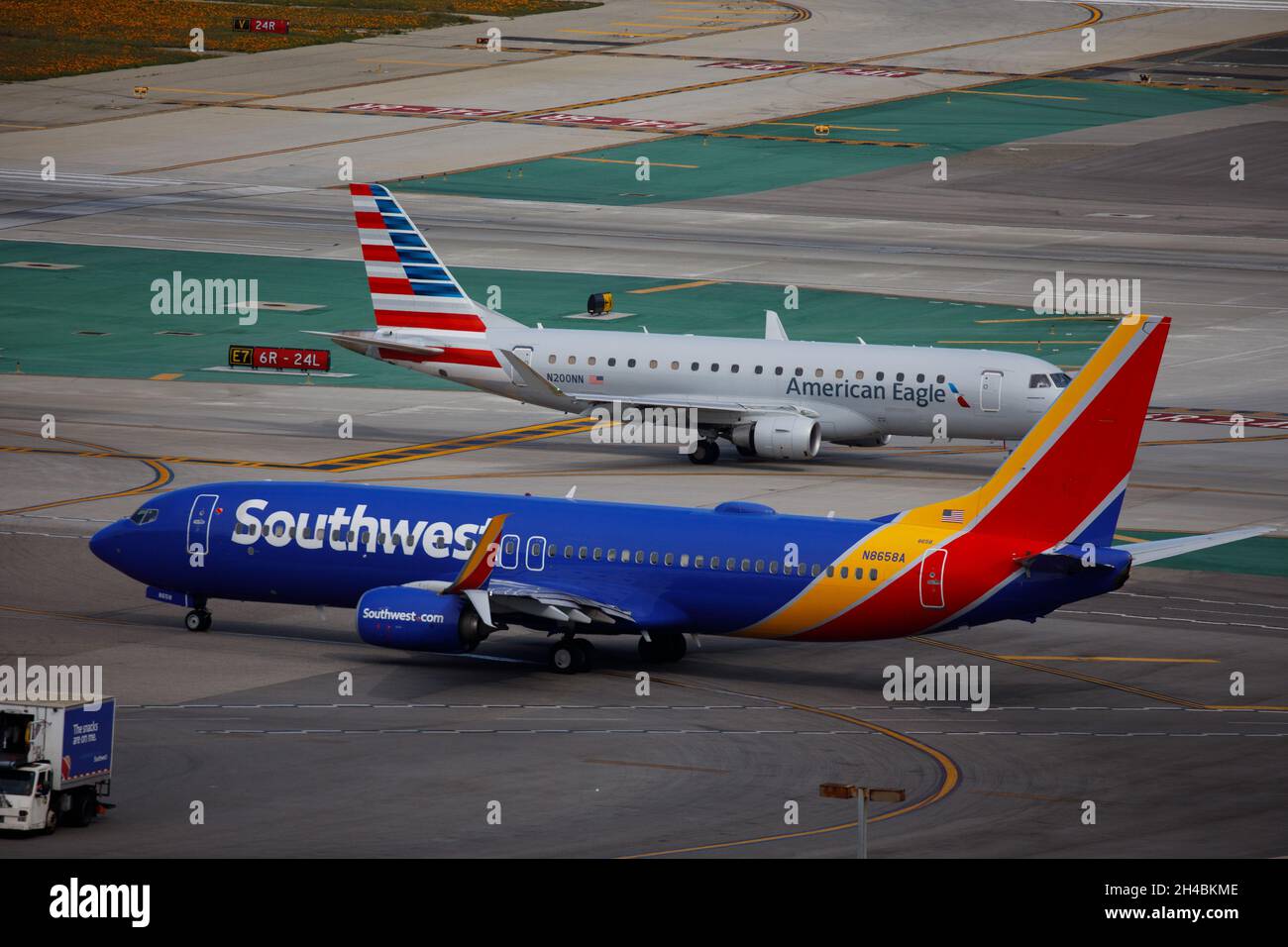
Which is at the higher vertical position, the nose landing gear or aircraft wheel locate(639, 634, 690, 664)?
the nose landing gear

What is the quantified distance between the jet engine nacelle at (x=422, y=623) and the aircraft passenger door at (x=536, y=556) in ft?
8.32

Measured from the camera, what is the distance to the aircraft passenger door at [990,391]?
3150 inches

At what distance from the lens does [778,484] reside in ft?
261

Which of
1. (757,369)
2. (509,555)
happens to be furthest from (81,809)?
(757,369)

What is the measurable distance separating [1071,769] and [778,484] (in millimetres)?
32938

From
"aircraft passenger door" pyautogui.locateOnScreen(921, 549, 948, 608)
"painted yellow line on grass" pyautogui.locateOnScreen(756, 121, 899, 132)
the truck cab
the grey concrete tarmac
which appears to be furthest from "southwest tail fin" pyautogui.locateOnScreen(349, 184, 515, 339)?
"painted yellow line on grass" pyautogui.locateOnScreen(756, 121, 899, 132)

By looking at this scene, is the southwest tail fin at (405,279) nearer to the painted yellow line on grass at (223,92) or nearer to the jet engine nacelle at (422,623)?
the jet engine nacelle at (422,623)

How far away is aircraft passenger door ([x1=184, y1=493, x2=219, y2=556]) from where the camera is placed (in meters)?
58.7

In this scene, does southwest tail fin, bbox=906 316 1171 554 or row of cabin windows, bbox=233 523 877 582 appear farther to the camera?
row of cabin windows, bbox=233 523 877 582

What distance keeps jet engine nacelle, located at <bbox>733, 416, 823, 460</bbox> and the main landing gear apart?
2676 cm

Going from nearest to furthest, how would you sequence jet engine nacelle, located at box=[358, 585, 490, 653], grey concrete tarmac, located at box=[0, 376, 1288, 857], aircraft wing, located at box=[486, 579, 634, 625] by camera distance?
grey concrete tarmac, located at box=[0, 376, 1288, 857] < jet engine nacelle, located at box=[358, 585, 490, 653] < aircraft wing, located at box=[486, 579, 634, 625]

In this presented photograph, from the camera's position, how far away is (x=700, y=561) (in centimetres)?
5438

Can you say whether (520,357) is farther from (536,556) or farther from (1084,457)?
(1084,457)

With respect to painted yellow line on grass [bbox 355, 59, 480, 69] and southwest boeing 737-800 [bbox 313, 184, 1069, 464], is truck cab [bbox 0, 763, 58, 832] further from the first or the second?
painted yellow line on grass [bbox 355, 59, 480, 69]
